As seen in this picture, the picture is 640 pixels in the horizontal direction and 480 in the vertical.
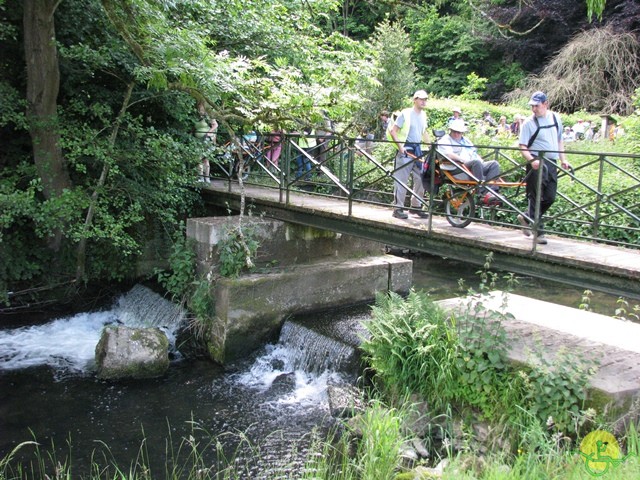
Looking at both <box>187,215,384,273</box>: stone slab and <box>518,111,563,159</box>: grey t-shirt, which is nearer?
<box>518,111,563,159</box>: grey t-shirt

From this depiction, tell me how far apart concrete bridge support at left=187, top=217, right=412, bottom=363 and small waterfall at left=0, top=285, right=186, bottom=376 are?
1.12m

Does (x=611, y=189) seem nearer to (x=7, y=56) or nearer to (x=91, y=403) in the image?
(x=91, y=403)

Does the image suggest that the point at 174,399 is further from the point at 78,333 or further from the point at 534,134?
the point at 534,134

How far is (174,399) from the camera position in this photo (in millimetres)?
6977

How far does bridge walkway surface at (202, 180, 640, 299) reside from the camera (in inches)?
210

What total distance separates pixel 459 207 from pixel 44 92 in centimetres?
584

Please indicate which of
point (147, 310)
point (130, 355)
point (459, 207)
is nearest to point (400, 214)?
Answer: point (459, 207)

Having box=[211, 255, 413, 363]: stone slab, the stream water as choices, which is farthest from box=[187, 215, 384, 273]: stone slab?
the stream water

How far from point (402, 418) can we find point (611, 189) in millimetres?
7564

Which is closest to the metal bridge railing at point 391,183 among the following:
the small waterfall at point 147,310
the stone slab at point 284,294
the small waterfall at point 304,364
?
the stone slab at point 284,294

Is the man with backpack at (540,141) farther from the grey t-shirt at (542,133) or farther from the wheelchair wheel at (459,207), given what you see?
the wheelchair wheel at (459,207)

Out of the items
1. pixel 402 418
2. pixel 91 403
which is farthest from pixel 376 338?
pixel 91 403

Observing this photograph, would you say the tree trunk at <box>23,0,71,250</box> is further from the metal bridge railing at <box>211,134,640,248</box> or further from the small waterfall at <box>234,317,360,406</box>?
the small waterfall at <box>234,317,360,406</box>

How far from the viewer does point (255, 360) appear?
8211mm
